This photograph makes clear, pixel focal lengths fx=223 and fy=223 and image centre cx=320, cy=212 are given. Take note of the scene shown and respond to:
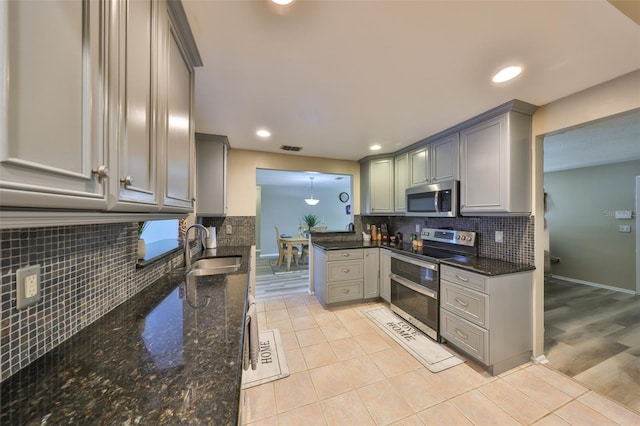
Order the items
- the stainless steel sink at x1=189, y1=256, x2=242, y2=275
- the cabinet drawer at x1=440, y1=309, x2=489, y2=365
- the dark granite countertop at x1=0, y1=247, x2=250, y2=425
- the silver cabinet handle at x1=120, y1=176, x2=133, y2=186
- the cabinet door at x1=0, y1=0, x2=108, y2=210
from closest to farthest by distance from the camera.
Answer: the cabinet door at x1=0, y1=0, x2=108, y2=210 → the dark granite countertop at x1=0, y1=247, x2=250, y2=425 → the silver cabinet handle at x1=120, y1=176, x2=133, y2=186 → the cabinet drawer at x1=440, y1=309, x2=489, y2=365 → the stainless steel sink at x1=189, y1=256, x2=242, y2=275

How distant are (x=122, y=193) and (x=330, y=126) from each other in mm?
2065

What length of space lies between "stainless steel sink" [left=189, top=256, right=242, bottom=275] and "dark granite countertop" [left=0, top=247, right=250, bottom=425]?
3.66 feet

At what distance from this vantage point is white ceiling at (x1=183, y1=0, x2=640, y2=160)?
3.42 ft

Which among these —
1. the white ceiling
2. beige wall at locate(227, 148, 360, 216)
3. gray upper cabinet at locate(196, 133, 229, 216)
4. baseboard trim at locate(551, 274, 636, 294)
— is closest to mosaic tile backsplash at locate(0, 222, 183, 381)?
the white ceiling

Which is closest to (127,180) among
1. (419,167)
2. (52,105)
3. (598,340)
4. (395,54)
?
(52,105)

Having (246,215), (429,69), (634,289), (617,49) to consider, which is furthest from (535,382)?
(634,289)

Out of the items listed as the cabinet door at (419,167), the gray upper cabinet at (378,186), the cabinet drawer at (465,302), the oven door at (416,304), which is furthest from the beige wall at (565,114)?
the gray upper cabinet at (378,186)

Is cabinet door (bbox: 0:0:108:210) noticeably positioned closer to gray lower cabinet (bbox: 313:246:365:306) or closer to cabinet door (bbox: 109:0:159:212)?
cabinet door (bbox: 109:0:159:212)

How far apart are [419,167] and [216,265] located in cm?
276

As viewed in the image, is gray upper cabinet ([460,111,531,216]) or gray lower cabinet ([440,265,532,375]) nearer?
gray lower cabinet ([440,265,532,375])

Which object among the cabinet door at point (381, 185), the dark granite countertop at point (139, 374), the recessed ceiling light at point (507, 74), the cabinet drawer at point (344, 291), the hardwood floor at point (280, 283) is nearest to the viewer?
the dark granite countertop at point (139, 374)

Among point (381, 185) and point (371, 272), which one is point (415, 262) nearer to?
point (371, 272)

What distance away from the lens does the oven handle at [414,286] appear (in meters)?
2.32

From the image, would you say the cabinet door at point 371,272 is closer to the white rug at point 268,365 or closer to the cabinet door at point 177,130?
the white rug at point 268,365
